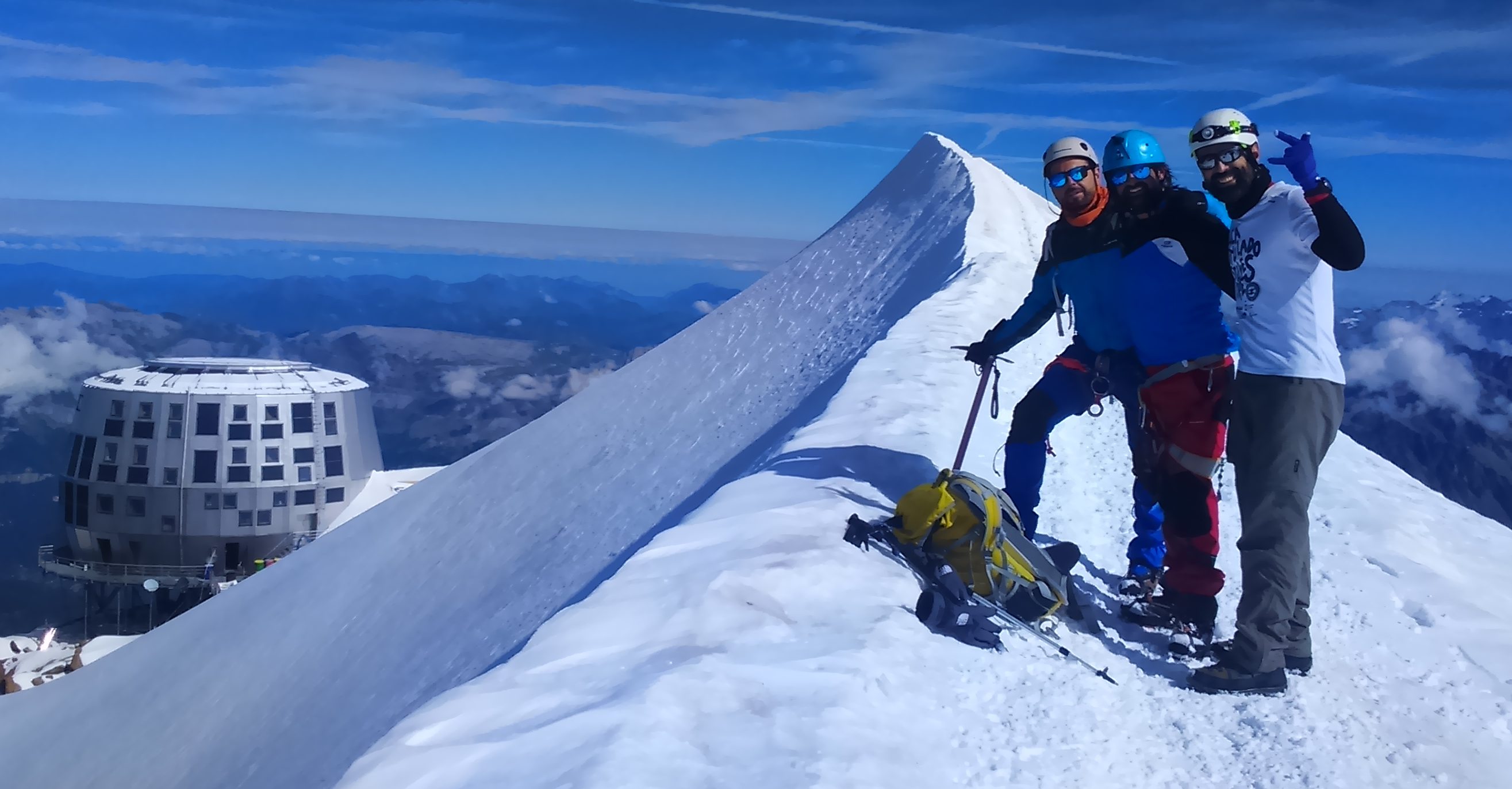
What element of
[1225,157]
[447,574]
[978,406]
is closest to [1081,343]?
[978,406]

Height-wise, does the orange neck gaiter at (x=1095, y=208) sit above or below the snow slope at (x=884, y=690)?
→ above

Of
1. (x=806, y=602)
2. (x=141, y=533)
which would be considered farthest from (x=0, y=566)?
(x=806, y=602)

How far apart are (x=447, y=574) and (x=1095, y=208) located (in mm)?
9243

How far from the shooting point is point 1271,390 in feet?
14.4

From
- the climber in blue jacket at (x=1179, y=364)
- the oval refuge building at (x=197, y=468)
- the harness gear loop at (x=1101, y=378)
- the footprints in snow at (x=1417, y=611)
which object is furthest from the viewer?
the oval refuge building at (x=197, y=468)

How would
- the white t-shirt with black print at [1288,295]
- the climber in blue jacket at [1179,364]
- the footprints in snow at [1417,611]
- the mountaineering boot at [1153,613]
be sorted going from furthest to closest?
the footprints in snow at [1417,611], the mountaineering boot at [1153,613], the climber in blue jacket at [1179,364], the white t-shirt with black print at [1288,295]

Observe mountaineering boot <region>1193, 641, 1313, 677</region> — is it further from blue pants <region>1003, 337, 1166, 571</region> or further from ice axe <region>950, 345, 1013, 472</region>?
ice axe <region>950, 345, 1013, 472</region>

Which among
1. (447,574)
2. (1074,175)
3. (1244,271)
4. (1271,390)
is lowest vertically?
(447,574)

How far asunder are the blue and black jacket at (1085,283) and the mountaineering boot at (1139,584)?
135 cm

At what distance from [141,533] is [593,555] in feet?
193

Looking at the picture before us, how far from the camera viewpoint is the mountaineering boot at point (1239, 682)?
439cm

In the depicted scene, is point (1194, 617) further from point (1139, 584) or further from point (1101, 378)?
point (1101, 378)

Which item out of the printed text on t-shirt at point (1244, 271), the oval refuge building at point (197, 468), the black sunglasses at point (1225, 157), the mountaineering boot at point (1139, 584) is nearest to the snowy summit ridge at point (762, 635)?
the mountaineering boot at point (1139, 584)

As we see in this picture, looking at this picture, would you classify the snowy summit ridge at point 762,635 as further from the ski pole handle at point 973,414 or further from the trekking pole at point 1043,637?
the ski pole handle at point 973,414
